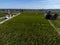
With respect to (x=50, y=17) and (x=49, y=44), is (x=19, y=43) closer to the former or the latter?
(x=49, y=44)

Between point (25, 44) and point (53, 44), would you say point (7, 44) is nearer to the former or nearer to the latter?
point (25, 44)

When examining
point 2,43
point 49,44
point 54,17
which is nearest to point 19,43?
point 2,43

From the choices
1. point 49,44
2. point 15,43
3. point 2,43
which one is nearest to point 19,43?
point 15,43

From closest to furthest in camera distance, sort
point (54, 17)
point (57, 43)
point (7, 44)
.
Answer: point (7, 44) < point (57, 43) < point (54, 17)

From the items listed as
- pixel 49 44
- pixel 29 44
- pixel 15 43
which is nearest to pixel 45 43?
pixel 49 44

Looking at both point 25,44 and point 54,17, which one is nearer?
point 25,44

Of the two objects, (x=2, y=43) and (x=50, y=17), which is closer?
(x=2, y=43)

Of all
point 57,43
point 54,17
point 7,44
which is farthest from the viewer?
point 54,17
